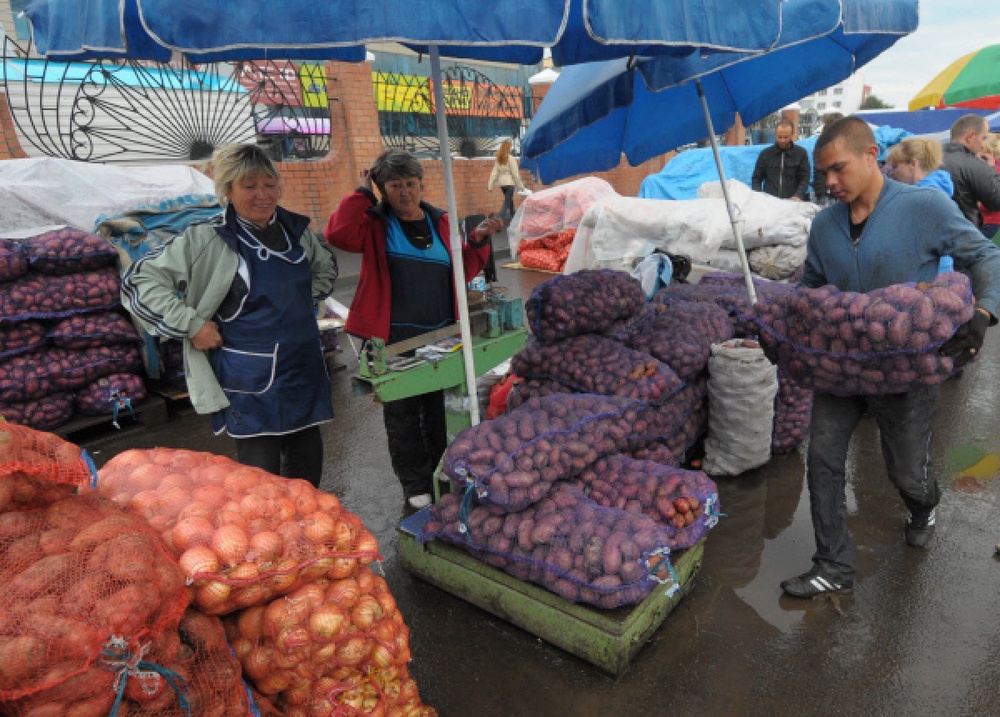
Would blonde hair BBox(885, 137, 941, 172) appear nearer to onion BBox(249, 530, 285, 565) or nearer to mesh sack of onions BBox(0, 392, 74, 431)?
onion BBox(249, 530, 285, 565)

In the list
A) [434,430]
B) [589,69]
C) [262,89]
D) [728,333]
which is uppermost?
[262,89]

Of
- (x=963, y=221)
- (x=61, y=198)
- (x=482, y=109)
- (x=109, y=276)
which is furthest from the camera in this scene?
(x=482, y=109)

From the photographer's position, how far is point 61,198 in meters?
5.40

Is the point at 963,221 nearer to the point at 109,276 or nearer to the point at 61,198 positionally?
the point at 109,276

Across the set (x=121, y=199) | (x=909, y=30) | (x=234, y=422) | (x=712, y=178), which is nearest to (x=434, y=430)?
(x=234, y=422)

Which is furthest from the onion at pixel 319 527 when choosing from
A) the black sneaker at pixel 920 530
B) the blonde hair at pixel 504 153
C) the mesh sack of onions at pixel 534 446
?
the blonde hair at pixel 504 153

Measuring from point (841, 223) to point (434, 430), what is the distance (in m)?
2.42

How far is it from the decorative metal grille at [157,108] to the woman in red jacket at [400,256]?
458 cm

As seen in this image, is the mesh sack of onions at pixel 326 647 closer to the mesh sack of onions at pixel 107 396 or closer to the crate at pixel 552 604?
the crate at pixel 552 604

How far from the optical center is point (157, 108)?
8.51 m

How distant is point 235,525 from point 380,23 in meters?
1.44

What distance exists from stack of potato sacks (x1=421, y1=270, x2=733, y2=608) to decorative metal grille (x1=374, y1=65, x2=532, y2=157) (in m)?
8.70

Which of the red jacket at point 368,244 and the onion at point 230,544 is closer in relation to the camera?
the onion at point 230,544

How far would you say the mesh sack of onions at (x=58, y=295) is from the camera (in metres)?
4.49
